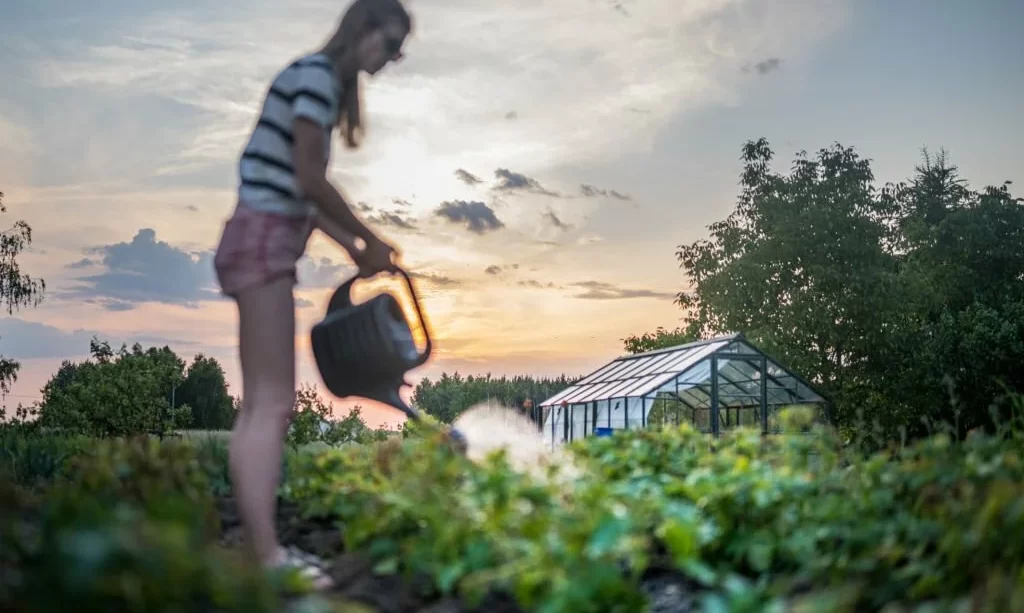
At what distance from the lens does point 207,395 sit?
137 ft

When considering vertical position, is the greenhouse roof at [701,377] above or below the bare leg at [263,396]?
above

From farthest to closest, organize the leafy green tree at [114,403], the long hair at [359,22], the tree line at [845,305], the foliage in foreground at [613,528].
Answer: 1. the tree line at [845,305]
2. the leafy green tree at [114,403]
3. the long hair at [359,22]
4. the foliage in foreground at [613,528]

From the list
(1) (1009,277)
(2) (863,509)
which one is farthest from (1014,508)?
(1) (1009,277)

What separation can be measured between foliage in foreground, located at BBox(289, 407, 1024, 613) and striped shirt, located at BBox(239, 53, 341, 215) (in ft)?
3.14

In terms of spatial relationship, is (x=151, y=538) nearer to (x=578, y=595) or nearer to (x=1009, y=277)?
(x=578, y=595)

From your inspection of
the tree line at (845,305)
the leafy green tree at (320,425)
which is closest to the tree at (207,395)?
the tree line at (845,305)

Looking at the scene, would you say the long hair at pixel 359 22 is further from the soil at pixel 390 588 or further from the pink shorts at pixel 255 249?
the soil at pixel 390 588

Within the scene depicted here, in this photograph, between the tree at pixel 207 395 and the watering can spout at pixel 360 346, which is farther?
the tree at pixel 207 395

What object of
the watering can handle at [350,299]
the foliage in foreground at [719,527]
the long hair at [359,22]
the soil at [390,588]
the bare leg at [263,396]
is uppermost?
the long hair at [359,22]

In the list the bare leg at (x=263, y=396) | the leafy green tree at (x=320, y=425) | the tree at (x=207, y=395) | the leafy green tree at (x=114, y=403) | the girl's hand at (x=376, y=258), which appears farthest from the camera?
the tree at (x=207, y=395)

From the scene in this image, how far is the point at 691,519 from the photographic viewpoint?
2.71 metres

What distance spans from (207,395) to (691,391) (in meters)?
26.1

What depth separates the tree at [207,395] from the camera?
4103cm

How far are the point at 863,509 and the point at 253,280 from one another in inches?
77.3
